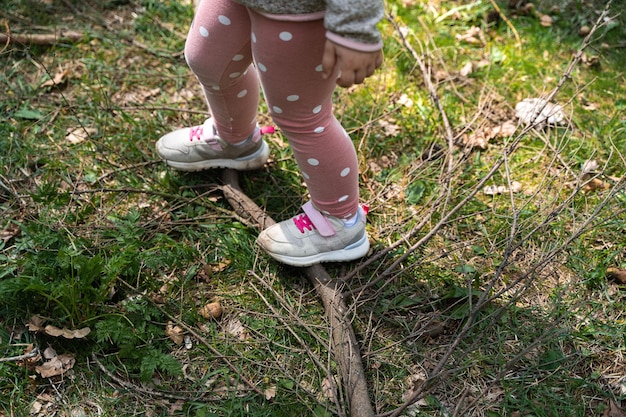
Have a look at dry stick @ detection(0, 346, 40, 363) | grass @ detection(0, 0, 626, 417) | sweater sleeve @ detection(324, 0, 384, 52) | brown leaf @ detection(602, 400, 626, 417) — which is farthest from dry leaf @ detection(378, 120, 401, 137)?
dry stick @ detection(0, 346, 40, 363)

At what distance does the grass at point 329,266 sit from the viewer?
171 centimetres

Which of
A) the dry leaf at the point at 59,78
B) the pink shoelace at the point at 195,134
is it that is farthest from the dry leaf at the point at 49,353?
the dry leaf at the point at 59,78

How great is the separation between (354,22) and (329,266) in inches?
39.4

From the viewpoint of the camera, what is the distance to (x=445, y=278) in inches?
78.8

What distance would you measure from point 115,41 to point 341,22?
2064 mm

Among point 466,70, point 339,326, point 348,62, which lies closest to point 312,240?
point 339,326

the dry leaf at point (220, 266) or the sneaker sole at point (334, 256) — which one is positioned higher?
the sneaker sole at point (334, 256)

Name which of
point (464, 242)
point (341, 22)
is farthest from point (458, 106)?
point (341, 22)

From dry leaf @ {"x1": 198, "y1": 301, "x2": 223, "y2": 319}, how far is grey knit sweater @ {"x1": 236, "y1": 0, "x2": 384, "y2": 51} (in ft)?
3.24

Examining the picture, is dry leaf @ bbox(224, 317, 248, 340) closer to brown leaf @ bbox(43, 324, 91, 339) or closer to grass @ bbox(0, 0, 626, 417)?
grass @ bbox(0, 0, 626, 417)

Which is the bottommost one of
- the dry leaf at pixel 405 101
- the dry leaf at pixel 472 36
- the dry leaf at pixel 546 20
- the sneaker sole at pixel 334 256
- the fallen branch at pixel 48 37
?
the sneaker sole at pixel 334 256

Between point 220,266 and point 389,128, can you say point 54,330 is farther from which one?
point 389,128

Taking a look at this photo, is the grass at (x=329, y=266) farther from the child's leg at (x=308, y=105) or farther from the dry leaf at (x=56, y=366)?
the child's leg at (x=308, y=105)

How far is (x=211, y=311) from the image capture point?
189 cm
